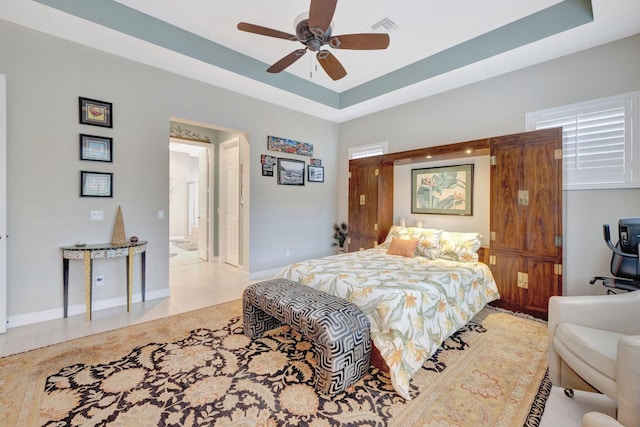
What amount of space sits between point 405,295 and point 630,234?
1.99m

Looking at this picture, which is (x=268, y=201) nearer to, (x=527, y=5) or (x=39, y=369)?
(x=39, y=369)

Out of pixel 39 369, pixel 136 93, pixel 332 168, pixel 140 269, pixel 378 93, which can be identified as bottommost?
pixel 39 369

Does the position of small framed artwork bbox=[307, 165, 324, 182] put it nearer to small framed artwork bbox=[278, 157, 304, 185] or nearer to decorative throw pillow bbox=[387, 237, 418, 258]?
small framed artwork bbox=[278, 157, 304, 185]

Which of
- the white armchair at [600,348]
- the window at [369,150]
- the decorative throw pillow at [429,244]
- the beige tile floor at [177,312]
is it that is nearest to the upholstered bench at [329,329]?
the beige tile floor at [177,312]

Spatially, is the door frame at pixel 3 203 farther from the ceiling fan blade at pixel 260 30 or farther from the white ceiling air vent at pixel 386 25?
the white ceiling air vent at pixel 386 25

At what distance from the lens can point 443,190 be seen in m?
4.29

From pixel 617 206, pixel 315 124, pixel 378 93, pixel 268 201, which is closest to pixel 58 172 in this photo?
pixel 268 201

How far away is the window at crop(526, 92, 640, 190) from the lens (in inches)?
112

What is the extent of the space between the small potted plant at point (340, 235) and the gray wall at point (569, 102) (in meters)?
2.31

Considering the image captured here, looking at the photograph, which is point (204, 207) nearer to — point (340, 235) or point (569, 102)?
point (340, 235)

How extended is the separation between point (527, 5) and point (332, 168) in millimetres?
3800

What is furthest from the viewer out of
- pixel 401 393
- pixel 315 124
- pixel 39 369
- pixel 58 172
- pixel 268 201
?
pixel 315 124

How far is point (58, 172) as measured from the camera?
3.07m

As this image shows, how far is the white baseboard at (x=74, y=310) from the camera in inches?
114
